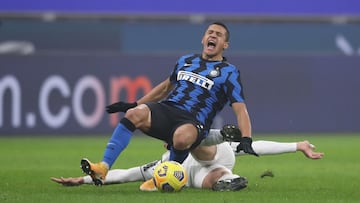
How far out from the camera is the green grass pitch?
955cm

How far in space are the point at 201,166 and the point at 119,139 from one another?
100 centimetres

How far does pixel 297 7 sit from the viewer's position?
26266 millimetres

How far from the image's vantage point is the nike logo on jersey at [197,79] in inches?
412

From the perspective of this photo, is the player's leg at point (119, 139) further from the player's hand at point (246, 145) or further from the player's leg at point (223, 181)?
the player's hand at point (246, 145)

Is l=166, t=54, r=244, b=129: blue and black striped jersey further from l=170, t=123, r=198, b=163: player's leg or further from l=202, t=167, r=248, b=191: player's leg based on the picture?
l=202, t=167, r=248, b=191: player's leg

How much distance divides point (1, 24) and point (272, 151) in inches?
583

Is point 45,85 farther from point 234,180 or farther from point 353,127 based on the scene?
point 234,180

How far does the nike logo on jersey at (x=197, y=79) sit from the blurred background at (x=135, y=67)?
30.6ft

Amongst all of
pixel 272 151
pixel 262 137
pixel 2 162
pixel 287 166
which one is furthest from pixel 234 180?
pixel 262 137

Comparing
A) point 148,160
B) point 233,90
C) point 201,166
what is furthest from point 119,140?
point 148,160

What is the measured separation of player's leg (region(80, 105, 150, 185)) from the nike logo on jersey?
1.98ft

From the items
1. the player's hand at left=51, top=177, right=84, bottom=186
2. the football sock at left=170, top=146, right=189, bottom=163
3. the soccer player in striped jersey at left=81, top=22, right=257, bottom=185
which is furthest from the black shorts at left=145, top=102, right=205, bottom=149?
the player's hand at left=51, top=177, right=84, bottom=186

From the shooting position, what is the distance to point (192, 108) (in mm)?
10422

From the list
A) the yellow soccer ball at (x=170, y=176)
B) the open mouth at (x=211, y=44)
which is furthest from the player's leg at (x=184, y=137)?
the open mouth at (x=211, y=44)
